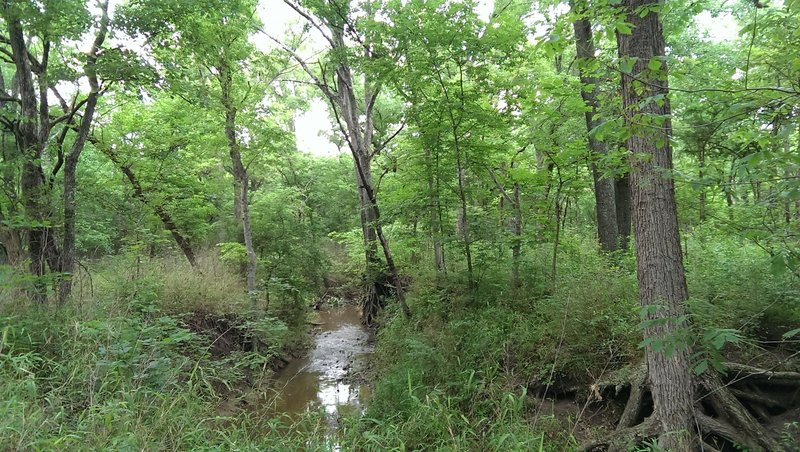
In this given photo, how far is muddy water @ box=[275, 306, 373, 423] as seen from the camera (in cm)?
736

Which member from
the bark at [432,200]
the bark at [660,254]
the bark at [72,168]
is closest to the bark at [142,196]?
the bark at [72,168]

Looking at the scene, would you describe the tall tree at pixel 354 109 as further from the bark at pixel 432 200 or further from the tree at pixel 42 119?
the tree at pixel 42 119

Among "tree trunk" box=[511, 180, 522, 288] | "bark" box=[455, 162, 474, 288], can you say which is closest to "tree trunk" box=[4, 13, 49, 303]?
"bark" box=[455, 162, 474, 288]

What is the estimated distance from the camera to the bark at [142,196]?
28.7 feet

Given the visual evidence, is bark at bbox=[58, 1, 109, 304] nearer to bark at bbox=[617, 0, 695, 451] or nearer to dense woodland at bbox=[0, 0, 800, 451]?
dense woodland at bbox=[0, 0, 800, 451]

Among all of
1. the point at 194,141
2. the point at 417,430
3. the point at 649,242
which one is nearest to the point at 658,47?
the point at 649,242

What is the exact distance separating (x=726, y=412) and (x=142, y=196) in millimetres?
10112

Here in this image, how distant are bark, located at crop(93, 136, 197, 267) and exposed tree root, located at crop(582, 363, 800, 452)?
9.16 m

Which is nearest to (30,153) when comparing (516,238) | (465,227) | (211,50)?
(211,50)

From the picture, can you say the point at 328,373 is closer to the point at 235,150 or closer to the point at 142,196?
the point at 235,150

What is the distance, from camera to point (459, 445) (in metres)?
4.23

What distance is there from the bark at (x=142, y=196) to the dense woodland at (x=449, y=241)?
12cm

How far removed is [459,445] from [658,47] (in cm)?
425

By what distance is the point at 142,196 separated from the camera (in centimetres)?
879
